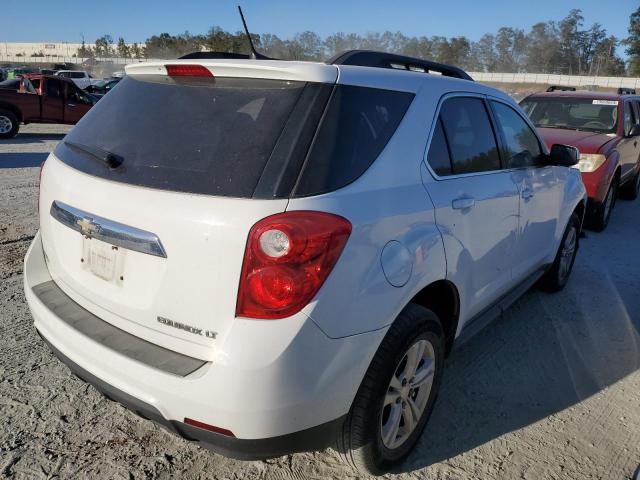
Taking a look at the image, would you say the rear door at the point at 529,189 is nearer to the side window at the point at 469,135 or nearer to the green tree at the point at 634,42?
the side window at the point at 469,135

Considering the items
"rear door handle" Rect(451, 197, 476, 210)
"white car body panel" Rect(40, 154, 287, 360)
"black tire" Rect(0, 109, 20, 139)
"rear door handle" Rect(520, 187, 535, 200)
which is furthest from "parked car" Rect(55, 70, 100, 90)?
"rear door handle" Rect(451, 197, 476, 210)

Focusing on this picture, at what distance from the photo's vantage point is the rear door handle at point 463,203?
2.58m

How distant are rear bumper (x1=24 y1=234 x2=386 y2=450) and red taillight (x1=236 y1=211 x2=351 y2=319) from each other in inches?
2.2

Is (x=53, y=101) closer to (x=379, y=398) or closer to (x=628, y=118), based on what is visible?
(x=628, y=118)

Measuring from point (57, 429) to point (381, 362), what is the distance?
66.5 inches

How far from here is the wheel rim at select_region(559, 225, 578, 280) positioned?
184 inches

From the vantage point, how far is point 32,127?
17.9m

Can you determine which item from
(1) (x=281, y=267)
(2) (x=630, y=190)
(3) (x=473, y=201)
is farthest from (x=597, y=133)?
(1) (x=281, y=267)

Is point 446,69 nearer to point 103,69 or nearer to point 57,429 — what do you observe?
point 57,429

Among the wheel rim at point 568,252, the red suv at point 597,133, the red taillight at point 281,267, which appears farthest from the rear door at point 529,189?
the red suv at point 597,133

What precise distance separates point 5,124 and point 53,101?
164 centimetres

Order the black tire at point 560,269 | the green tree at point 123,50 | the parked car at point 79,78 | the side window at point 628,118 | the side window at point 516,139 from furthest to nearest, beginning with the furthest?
the green tree at point 123,50, the parked car at point 79,78, the side window at point 628,118, the black tire at point 560,269, the side window at point 516,139

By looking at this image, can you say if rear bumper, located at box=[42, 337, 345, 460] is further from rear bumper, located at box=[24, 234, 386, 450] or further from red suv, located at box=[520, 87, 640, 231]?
red suv, located at box=[520, 87, 640, 231]

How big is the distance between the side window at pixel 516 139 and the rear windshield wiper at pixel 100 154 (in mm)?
2265
